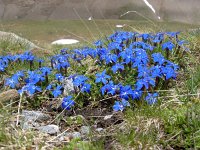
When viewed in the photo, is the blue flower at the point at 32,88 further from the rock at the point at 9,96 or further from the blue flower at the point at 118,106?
the blue flower at the point at 118,106

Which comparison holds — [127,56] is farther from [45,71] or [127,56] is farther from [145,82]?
[45,71]

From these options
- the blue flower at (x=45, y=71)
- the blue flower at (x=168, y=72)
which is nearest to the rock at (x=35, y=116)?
the blue flower at (x=45, y=71)

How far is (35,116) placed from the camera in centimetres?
376

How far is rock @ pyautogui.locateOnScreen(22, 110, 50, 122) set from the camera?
12.2ft

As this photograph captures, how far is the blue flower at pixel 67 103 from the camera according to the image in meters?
3.75

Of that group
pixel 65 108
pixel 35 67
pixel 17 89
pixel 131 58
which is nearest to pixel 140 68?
pixel 131 58

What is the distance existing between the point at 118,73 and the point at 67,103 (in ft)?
2.21

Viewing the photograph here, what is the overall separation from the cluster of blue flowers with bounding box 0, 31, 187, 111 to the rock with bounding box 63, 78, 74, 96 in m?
0.04

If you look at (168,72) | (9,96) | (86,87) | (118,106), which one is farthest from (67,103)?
(168,72)

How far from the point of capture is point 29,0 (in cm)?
7394

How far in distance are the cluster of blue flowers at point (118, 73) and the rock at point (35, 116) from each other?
0.18 m

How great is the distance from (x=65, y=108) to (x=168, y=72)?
0.93 metres

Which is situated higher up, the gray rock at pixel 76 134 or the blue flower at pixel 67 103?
the blue flower at pixel 67 103

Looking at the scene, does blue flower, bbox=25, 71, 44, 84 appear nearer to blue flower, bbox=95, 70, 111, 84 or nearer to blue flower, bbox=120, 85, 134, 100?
blue flower, bbox=95, 70, 111, 84
